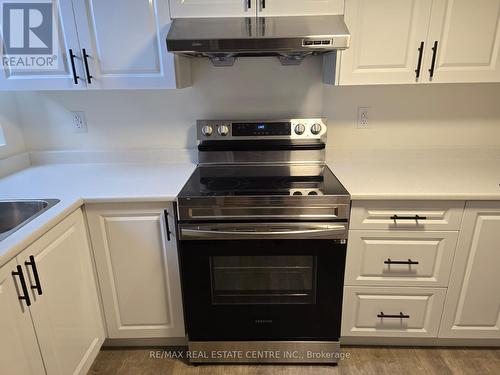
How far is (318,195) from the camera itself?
147cm

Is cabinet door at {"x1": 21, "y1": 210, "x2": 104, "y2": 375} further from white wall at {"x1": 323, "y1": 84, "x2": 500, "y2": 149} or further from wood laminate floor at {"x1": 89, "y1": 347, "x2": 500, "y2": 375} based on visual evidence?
white wall at {"x1": 323, "y1": 84, "x2": 500, "y2": 149}

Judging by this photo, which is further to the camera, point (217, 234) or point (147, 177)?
point (147, 177)

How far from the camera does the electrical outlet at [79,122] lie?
201cm

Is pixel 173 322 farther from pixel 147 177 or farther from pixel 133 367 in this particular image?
pixel 147 177

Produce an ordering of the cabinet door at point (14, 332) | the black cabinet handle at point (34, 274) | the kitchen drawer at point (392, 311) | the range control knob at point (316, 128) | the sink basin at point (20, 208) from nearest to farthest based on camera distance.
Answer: the cabinet door at point (14, 332), the black cabinet handle at point (34, 274), the sink basin at point (20, 208), the kitchen drawer at point (392, 311), the range control knob at point (316, 128)

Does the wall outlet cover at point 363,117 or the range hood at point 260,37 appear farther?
the wall outlet cover at point 363,117

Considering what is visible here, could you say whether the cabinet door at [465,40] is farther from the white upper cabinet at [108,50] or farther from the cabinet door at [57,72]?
the cabinet door at [57,72]

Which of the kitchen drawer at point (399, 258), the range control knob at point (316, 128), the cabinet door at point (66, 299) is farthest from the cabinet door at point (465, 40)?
the cabinet door at point (66, 299)

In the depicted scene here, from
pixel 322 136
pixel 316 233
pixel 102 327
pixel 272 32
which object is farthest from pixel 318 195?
pixel 102 327

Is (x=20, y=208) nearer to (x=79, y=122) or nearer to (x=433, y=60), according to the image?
(x=79, y=122)

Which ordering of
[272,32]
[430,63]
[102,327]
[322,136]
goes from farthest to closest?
[322,136] → [102,327] → [430,63] → [272,32]

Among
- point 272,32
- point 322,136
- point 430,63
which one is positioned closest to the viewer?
point 272,32

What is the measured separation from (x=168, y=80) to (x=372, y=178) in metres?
A: 1.11

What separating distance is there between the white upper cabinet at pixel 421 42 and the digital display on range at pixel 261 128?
1.28 feet
